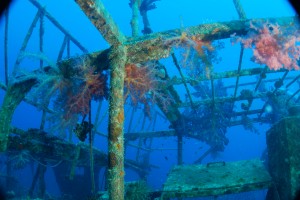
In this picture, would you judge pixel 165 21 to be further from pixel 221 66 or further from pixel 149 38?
pixel 149 38

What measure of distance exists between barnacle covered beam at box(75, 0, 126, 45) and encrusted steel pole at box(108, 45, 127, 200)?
0.46 meters

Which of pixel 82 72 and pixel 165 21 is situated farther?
pixel 165 21

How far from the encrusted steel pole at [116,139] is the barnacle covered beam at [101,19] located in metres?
0.46

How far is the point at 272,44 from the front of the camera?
4.00 m

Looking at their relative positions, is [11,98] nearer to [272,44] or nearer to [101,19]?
[101,19]

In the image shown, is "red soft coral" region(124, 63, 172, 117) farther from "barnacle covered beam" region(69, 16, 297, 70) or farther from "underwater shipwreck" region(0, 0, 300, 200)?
"barnacle covered beam" region(69, 16, 297, 70)

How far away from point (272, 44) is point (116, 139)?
111 inches

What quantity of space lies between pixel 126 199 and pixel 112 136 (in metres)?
2.01

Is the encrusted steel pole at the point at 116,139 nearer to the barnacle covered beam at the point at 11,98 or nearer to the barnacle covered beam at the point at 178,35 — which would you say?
the barnacle covered beam at the point at 178,35

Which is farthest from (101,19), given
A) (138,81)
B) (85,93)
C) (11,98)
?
(11,98)

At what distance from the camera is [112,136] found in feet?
11.5

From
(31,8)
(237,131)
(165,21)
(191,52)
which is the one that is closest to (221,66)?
(237,131)

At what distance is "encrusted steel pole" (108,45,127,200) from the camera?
3355mm

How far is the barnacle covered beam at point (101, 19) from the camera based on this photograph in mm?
3310
